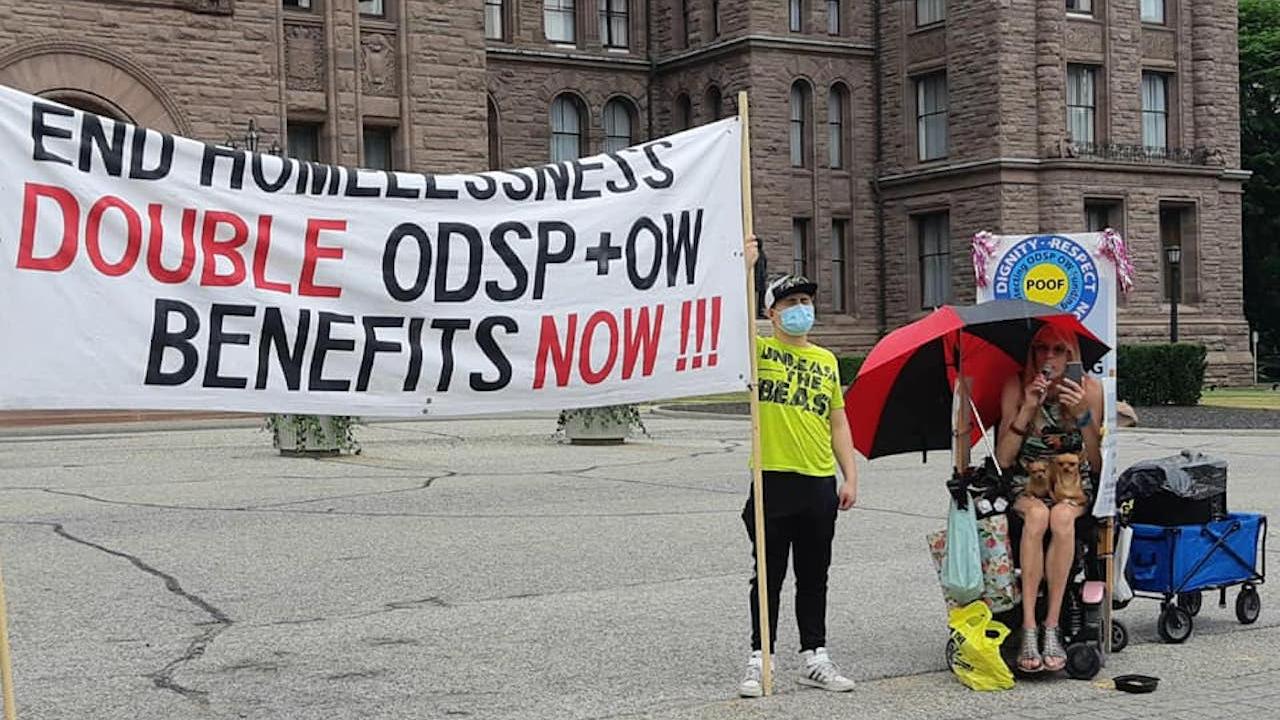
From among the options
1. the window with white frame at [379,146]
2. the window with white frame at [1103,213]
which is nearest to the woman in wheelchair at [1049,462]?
the window with white frame at [379,146]

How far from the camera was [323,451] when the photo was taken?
20.4 m

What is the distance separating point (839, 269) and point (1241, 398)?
51.0ft

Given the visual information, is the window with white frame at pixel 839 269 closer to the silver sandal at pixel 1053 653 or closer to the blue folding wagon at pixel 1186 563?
the blue folding wagon at pixel 1186 563

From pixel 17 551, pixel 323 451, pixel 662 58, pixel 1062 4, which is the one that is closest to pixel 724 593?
pixel 17 551

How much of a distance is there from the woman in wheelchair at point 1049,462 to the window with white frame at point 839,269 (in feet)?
143

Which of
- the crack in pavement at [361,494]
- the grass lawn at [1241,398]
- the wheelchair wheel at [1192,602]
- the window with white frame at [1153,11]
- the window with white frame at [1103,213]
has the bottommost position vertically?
the wheelchair wheel at [1192,602]

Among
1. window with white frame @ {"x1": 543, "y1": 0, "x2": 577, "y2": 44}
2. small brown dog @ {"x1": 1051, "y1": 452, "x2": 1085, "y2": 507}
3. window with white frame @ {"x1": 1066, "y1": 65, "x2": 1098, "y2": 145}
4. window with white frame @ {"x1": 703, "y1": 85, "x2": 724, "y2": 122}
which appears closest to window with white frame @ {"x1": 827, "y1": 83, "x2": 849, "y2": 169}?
window with white frame @ {"x1": 703, "y1": 85, "x2": 724, "y2": 122}

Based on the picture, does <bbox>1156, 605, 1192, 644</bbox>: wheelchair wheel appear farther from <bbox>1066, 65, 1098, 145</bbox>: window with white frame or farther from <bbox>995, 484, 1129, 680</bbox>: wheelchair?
<bbox>1066, 65, 1098, 145</bbox>: window with white frame

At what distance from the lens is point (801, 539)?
23.9 ft

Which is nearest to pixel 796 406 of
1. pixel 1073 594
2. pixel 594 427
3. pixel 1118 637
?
pixel 1073 594

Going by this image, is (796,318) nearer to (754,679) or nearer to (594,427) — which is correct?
(754,679)

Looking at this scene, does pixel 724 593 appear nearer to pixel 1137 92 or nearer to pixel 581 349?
pixel 581 349

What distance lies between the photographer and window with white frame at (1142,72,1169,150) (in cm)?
4900

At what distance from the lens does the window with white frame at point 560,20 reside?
52.2 metres
